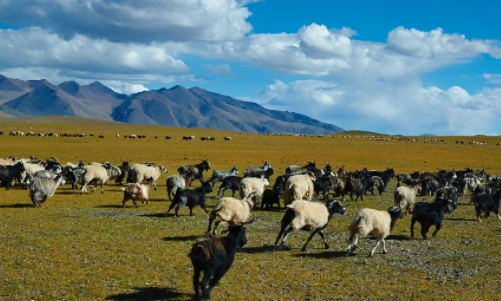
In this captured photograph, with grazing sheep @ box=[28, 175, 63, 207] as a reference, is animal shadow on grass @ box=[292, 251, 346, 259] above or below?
below

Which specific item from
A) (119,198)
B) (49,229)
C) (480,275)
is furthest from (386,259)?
(119,198)

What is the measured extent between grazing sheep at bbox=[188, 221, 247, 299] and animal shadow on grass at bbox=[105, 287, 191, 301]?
497 mm

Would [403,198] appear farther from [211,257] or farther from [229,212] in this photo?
[211,257]

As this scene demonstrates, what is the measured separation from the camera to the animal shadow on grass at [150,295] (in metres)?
10.3

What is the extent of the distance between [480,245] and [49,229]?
14563 millimetres

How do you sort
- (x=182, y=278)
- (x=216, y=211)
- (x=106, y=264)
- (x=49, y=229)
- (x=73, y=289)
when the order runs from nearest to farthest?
(x=73, y=289), (x=182, y=278), (x=106, y=264), (x=216, y=211), (x=49, y=229)

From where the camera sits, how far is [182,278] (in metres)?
11.7

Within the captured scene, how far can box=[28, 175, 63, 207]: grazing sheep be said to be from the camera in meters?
21.4

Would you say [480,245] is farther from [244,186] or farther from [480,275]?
[244,186]

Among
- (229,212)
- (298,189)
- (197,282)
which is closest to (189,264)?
(229,212)

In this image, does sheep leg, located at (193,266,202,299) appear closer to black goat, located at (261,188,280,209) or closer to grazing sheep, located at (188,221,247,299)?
grazing sheep, located at (188,221,247,299)

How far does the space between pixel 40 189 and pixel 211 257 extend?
1456cm

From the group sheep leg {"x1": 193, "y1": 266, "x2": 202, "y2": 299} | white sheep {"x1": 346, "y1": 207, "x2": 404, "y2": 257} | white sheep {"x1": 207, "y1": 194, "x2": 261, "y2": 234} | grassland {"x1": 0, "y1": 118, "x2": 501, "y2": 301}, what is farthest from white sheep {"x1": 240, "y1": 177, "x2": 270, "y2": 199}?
sheep leg {"x1": 193, "y1": 266, "x2": 202, "y2": 299}

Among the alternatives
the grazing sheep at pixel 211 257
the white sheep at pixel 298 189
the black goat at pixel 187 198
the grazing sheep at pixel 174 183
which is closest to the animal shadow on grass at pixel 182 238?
the black goat at pixel 187 198
